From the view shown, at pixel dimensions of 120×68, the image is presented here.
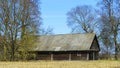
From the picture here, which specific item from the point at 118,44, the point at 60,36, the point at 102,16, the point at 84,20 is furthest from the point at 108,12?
the point at 84,20

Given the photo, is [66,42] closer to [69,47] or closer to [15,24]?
[69,47]

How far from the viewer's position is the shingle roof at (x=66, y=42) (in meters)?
57.3

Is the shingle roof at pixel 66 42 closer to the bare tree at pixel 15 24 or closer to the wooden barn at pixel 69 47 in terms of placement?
the wooden barn at pixel 69 47

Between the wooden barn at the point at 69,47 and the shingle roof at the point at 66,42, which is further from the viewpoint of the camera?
the shingle roof at the point at 66,42

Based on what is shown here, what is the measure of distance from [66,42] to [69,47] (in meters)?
2.38

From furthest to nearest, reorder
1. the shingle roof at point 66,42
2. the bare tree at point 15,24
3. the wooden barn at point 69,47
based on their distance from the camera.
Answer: the shingle roof at point 66,42, the wooden barn at point 69,47, the bare tree at point 15,24

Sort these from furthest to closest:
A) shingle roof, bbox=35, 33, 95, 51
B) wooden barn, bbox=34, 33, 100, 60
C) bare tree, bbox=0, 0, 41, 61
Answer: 1. shingle roof, bbox=35, 33, 95, 51
2. wooden barn, bbox=34, 33, 100, 60
3. bare tree, bbox=0, 0, 41, 61

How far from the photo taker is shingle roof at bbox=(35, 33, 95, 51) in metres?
57.3

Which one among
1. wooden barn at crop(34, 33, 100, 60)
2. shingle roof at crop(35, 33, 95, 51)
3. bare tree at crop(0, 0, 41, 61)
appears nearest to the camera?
bare tree at crop(0, 0, 41, 61)

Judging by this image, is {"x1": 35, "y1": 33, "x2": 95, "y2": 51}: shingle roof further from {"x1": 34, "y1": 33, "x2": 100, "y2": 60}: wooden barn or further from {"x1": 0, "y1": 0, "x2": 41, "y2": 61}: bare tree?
{"x1": 0, "y1": 0, "x2": 41, "y2": 61}: bare tree

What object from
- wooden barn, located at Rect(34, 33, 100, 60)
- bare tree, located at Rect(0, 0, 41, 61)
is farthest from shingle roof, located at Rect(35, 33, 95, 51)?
bare tree, located at Rect(0, 0, 41, 61)

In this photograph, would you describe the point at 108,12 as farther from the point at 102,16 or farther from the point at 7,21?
the point at 7,21

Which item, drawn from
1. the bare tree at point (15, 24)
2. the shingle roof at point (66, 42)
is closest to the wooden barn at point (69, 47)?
the shingle roof at point (66, 42)

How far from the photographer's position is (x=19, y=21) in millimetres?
47344
